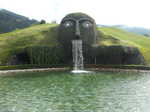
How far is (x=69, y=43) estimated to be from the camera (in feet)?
212

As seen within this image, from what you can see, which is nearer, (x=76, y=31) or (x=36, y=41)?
(x=76, y=31)

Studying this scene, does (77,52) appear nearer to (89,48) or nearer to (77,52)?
(77,52)

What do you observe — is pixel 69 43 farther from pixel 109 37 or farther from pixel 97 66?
pixel 109 37

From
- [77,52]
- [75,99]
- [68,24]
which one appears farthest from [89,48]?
[75,99]

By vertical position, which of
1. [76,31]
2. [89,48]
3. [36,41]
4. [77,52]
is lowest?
[77,52]

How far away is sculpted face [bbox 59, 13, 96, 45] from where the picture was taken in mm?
64250

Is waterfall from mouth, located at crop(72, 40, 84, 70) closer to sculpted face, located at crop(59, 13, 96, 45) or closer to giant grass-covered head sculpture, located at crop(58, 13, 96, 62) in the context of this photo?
giant grass-covered head sculpture, located at crop(58, 13, 96, 62)

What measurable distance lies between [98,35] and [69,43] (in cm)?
1140

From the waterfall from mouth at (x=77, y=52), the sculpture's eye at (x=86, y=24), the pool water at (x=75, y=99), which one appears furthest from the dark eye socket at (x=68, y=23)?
the pool water at (x=75, y=99)

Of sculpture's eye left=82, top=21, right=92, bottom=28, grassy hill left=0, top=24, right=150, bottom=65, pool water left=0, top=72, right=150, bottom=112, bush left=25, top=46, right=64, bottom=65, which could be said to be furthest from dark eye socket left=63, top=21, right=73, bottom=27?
pool water left=0, top=72, right=150, bottom=112

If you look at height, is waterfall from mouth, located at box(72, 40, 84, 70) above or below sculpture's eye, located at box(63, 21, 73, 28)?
below

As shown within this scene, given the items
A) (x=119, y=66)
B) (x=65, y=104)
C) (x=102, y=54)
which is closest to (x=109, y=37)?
(x=102, y=54)

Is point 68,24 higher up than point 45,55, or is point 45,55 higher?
point 68,24

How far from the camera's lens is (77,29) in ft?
210
